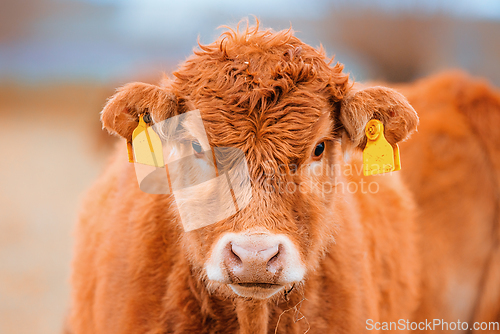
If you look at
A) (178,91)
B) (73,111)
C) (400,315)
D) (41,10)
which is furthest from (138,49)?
(400,315)

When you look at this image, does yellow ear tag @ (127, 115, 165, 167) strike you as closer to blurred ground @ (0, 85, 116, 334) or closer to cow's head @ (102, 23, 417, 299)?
cow's head @ (102, 23, 417, 299)

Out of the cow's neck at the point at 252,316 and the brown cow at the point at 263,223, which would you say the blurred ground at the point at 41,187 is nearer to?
the brown cow at the point at 263,223

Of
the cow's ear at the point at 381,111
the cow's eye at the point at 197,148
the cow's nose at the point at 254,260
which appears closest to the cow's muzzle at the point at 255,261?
the cow's nose at the point at 254,260

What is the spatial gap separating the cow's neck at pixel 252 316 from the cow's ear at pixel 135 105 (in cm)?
99

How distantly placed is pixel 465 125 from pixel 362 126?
2.44m

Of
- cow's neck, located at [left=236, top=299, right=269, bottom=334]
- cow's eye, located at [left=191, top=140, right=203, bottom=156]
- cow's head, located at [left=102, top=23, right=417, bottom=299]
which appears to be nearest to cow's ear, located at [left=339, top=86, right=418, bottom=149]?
cow's head, located at [left=102, top=23, right=417, bottom=299]

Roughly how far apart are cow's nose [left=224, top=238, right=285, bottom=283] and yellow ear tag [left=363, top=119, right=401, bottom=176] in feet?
2.45

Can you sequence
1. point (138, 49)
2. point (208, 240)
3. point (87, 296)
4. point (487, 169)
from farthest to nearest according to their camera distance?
point (138, 49) < point (487, 169) < point (87, 296) < point (208, 240)

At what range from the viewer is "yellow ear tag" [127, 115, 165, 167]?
1.81 m

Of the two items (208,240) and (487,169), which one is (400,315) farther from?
(208,240)

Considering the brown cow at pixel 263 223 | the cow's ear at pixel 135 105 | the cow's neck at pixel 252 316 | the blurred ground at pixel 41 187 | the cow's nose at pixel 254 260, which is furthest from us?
the blurred ground at pixel 41 187

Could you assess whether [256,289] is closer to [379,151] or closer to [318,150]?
[318,150]

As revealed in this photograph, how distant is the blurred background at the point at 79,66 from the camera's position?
19.8 ft

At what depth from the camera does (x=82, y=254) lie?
271 cm
